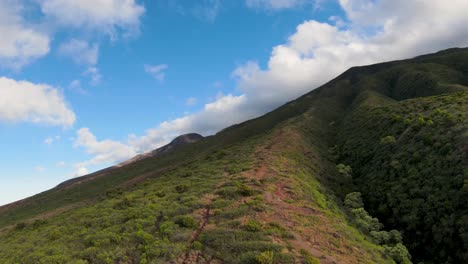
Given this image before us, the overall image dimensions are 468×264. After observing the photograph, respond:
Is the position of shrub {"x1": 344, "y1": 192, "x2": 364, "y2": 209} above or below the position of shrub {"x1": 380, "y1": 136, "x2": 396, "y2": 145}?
below

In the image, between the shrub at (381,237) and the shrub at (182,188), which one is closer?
the shrub at (381,237)

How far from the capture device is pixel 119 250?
22.5 m

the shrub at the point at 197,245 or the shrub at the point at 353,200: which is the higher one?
the shrub at the point at 197,245

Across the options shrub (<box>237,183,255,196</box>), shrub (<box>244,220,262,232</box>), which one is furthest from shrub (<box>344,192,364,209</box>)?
shrub (<box>244,220,262,232</box>)

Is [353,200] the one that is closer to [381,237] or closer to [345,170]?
[381,237]

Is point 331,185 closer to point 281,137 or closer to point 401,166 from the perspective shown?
point 401,166

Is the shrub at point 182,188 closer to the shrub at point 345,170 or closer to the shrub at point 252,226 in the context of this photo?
Result: the shrub at point 252,226

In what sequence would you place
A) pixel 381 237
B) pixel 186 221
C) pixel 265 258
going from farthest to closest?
pixel 381 237 → pixel 186 221 → pixel 265 258

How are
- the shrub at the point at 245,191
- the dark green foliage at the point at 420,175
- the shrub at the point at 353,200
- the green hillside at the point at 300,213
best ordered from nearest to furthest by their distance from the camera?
the green hillside at the point at 300,213 < the dark green foliage at the point at 420,175 < the shrub at the point at 245,191 < the shrub at the point at 353,200

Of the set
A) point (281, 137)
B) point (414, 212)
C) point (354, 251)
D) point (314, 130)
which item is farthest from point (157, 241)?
point (314, 130)

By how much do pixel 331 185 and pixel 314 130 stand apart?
3616cm

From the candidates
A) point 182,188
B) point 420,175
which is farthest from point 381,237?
point 182,188

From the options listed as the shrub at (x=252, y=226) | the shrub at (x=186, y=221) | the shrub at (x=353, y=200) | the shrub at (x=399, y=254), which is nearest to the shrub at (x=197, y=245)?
the shrub at (x=186, y=221)

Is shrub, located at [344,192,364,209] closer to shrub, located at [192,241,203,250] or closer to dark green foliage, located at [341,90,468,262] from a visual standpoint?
dark green foliage, located at [341,90,468,262]
